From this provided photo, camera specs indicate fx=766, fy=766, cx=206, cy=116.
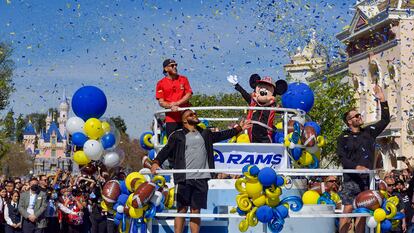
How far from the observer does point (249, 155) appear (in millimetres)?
10305

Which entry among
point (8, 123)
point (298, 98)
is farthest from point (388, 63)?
point (298, 98)

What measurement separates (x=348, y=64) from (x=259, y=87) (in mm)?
47841

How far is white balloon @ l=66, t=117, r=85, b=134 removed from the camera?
15688 millimetres

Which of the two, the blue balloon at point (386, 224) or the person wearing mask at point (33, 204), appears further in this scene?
the person wearing mask at point (33, 204)

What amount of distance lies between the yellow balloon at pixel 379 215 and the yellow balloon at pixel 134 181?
118 inches

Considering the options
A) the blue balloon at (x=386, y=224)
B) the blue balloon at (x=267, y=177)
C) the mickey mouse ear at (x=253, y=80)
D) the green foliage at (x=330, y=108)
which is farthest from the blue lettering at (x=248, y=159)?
the green foliage at (x=330, y=108)

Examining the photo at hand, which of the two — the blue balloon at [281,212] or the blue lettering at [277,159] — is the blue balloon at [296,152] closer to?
the blue lettering at [277,159]

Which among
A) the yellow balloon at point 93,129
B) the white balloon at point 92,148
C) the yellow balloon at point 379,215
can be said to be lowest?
the yellow balloon at point 379,215

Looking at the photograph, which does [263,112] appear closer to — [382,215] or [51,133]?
[382,215]

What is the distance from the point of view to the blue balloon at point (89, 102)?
1552 centimetres

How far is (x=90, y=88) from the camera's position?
1570 centimetres

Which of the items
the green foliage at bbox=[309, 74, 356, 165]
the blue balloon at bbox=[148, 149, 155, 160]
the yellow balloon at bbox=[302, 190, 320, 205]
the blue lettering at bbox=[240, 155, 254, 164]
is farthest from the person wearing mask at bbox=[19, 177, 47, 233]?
the green foliage at bbox=[309, 74, 356, 165]

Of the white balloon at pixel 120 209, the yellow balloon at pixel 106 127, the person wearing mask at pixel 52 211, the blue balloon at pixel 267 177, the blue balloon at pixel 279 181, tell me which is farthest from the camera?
the person wearing mask at pixel 52 211

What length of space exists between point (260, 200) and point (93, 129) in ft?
23.4
